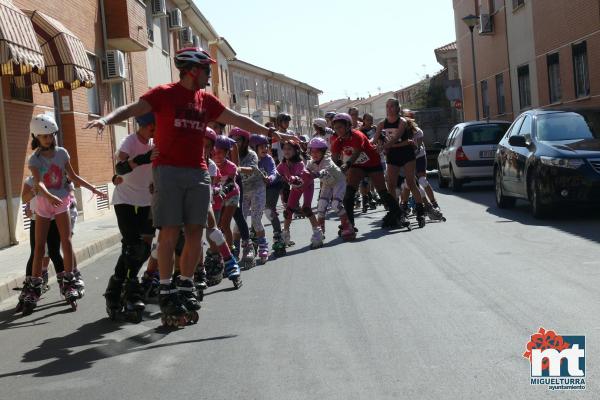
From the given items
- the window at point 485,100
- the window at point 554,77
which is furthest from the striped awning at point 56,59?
the window at point 485,100

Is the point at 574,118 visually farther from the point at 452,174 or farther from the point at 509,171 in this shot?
the point at 452,174

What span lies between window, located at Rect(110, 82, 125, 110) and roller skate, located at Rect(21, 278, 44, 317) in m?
16.4

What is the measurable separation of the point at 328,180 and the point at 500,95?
23.2 metres

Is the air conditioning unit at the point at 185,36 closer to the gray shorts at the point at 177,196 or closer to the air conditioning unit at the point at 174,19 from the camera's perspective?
the air conditioning unit at the point at 174,19

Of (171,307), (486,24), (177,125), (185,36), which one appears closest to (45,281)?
(171,307)

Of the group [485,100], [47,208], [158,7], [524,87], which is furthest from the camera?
[485,100]

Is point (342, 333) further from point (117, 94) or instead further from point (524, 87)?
point (524, 87)

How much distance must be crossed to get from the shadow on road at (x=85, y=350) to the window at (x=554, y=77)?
69.2 feet

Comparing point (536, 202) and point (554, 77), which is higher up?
point (554, 77)

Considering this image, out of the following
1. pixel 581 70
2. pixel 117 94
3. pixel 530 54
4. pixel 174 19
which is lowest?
pixel 581 70

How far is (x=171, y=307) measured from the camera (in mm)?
6176

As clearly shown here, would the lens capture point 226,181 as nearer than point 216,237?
No

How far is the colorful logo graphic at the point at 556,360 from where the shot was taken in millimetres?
4281

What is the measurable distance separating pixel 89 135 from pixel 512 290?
1506cm
